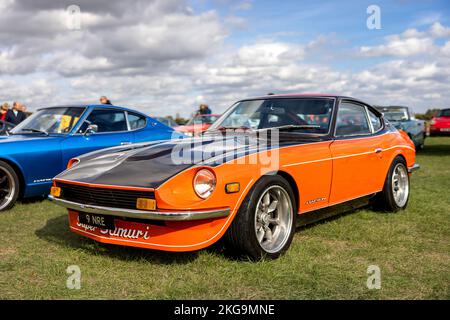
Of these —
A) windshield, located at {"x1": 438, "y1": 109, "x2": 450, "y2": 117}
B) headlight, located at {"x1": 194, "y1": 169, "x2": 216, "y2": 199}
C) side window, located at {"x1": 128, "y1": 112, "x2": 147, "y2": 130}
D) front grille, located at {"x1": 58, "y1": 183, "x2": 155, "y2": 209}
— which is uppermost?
side window, located at {"x1": 128, "y1": 112, "x2": 147, "y2": 130}

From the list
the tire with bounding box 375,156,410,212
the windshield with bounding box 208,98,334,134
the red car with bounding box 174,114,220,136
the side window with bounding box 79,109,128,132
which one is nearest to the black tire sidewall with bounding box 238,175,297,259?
the windshield with bounding box 208,98,334,134

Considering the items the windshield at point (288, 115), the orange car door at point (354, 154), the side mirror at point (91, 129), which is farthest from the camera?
the side mirror at point (91, 129)

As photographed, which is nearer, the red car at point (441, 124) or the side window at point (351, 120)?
the side window at point (351, 120)

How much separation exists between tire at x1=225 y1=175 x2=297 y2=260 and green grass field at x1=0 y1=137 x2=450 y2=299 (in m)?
0.12

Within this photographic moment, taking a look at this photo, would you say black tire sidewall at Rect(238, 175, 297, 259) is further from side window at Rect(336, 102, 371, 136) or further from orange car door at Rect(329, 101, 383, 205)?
side window at Rect(336, 102, 371, 136)

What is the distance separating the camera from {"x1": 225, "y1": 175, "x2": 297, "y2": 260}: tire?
355cm

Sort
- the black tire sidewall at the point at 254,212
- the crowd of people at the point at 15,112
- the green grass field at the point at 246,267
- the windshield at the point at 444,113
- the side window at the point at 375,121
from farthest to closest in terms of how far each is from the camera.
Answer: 1. the windshield at the point at 444,113
2. the crowd of people at the point at 15,112
3. the side window at the point at 375,121
4. the black tire sidewall at the point at 254,212
5. the green grass field at the point at 246,267

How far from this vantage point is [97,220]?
3820mm

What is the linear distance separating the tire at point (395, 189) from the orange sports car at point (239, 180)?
0.15 m

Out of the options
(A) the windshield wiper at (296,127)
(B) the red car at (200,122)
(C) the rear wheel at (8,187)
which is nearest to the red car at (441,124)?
(B) the red car at (200,122)

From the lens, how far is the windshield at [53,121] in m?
6.73

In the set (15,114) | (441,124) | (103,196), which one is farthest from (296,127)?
(441,124)

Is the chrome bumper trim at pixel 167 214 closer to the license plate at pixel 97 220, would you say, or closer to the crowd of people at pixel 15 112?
the license plate at pixel 97 220
